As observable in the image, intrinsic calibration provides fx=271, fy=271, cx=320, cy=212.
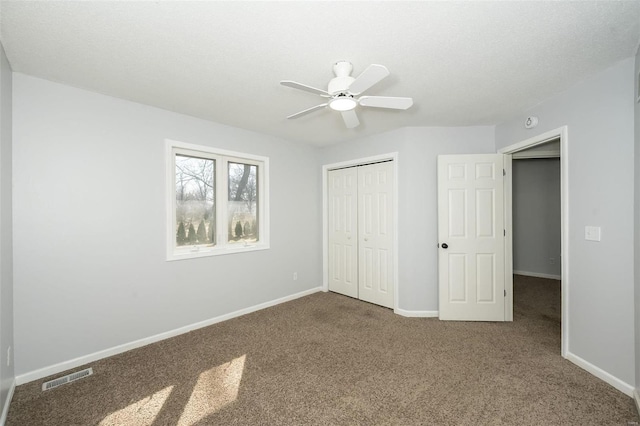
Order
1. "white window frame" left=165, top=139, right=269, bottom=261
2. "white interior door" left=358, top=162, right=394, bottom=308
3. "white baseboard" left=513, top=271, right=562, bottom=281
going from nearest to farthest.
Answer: "white window frame" left=165, top=139, right=269, bottom=261 → "white interior door" left=358, top=162, right=394, bottom=308 → "white baseboard" left=513, top=271, right=562, bottom=281

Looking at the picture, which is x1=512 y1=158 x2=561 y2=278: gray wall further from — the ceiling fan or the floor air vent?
the floor air vent

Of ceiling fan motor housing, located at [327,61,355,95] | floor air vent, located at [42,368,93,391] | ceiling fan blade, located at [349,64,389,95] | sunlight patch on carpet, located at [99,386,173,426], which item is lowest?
sunlight patch on carpet, located at [99,386,173,426]

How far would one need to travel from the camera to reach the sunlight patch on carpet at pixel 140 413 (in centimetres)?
174

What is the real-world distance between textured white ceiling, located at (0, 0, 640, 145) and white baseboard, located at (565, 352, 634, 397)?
235cm

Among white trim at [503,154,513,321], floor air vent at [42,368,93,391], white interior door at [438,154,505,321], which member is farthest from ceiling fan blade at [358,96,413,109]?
floor air vent at [42,368,93,391]

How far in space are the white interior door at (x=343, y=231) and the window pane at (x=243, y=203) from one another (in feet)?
4.22

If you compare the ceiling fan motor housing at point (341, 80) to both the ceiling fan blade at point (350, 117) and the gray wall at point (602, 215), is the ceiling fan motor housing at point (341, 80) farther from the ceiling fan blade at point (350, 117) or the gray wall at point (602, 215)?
the gray wall at point (602, 215)

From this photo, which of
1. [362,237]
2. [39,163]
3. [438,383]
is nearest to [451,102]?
[362,237]

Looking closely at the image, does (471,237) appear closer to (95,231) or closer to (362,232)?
(362,232)

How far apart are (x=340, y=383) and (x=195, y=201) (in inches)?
98.4

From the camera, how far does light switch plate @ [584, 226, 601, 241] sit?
2.16 meters

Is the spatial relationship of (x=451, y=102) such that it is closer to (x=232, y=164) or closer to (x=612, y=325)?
(x=612, y=325)

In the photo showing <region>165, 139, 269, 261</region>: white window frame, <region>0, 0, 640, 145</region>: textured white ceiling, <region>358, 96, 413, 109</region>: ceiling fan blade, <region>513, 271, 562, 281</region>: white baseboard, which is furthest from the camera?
<region>513, 271, 562, 281</region>: white baseboard

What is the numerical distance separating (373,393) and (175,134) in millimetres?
3123
